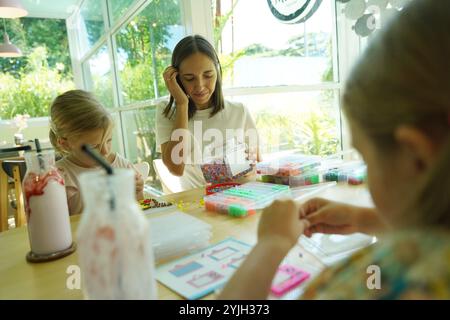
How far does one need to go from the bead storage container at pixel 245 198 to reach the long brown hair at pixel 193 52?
0.66 m

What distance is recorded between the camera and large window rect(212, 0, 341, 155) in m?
2.10

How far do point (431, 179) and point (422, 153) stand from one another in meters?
0.03

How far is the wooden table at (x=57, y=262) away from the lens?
22.4 inches

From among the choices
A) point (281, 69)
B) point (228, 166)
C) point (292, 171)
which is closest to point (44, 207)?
point (228, 166)

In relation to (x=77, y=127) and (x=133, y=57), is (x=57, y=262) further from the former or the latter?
(x=133, y=57)

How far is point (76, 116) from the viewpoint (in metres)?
1.10

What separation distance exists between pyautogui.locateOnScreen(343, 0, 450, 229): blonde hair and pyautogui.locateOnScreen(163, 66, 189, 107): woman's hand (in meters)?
1.19

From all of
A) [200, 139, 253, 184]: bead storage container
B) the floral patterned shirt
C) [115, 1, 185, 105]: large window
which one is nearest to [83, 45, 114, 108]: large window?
[115, 1, 185, 105]: large window

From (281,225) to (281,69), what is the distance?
6.05ft

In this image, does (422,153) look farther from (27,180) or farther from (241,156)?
(241,156)

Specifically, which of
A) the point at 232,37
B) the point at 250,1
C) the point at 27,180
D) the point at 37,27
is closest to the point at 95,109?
the point at 27,180

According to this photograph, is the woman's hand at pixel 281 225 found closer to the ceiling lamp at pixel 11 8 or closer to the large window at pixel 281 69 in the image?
the large window at pixel 281 69

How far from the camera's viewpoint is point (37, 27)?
501 cm
